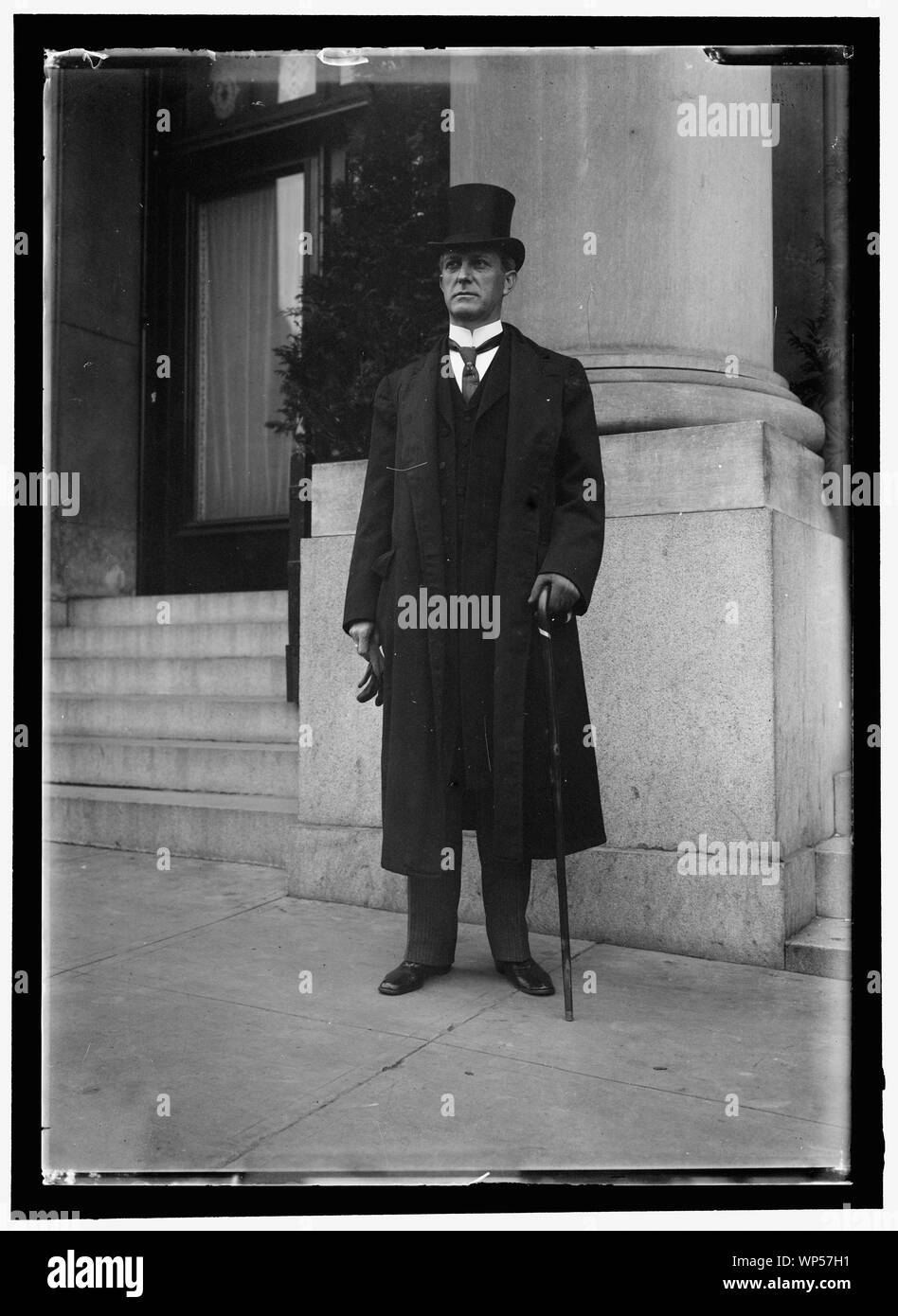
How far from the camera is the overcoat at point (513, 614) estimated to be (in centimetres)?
352

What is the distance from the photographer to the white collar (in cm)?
361

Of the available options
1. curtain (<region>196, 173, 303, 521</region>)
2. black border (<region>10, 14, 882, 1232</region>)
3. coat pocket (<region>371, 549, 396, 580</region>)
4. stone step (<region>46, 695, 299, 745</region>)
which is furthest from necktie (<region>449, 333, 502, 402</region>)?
curtain (<region>196, 173, 303, 521</region>)

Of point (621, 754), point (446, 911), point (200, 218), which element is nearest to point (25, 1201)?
point (446, 911)

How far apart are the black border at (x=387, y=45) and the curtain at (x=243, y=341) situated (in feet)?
17.6

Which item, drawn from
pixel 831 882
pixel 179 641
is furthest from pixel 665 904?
pixel 179 641

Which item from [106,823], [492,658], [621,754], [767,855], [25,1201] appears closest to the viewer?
[25,1201]

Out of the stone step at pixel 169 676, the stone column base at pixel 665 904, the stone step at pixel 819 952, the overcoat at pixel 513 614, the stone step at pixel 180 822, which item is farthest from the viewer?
the stone step at pixel 169 676

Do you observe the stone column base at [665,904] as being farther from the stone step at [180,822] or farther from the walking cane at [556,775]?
the stone step at [180,822]

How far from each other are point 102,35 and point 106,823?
12.7ft

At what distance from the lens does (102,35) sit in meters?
3.23

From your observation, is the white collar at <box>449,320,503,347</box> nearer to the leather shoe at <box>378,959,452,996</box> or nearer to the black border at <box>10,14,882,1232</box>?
the black border at <box>10,14,882,1232</box>

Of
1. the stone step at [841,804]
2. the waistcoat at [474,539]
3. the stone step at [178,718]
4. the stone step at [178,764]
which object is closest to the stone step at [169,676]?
the stone step at [178,718]

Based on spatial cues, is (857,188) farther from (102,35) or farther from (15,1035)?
(15,1035)

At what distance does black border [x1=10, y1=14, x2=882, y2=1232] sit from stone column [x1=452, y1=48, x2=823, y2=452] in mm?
1000
